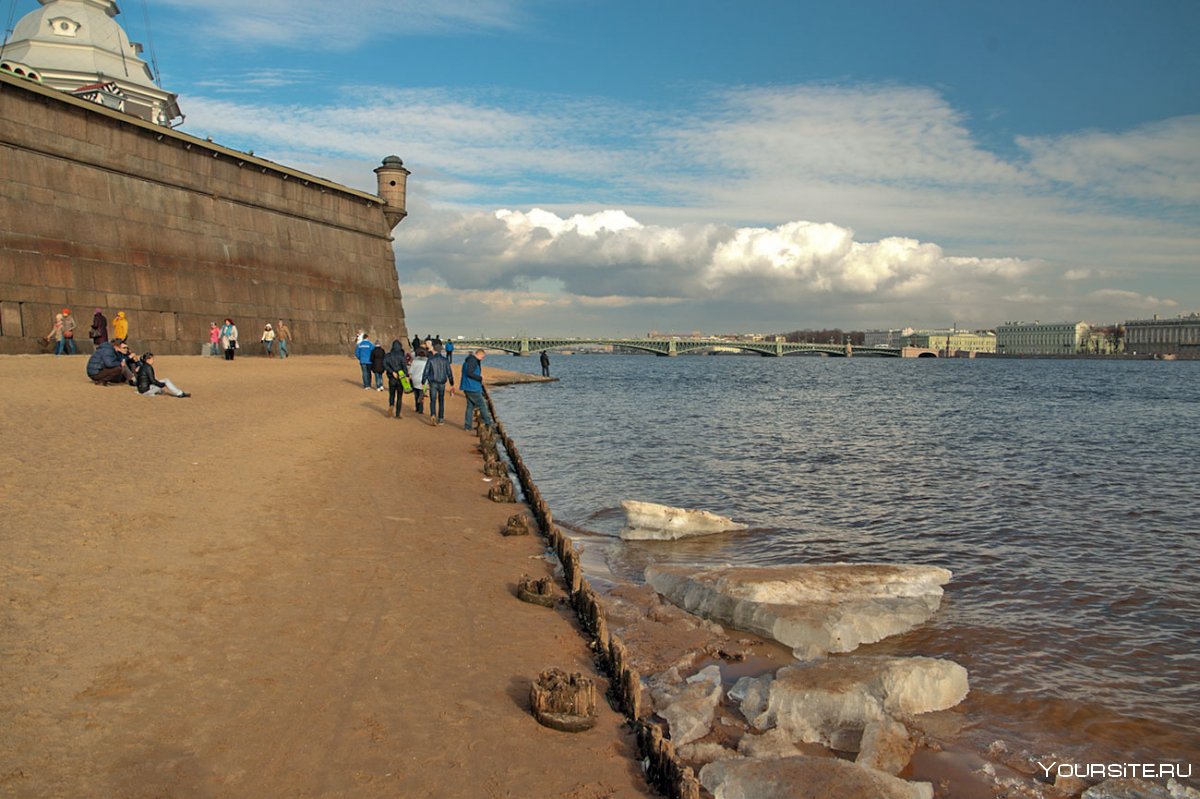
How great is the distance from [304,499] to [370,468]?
3.03 m

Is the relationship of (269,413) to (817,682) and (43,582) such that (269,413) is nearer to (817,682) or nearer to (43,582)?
(43,582)

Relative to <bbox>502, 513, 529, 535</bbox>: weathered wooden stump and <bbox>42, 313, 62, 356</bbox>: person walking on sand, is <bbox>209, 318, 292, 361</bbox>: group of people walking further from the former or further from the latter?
<bbox>502, 513, 529, 535</bbox>: weathered wooden stump

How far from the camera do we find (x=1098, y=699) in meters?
7.04

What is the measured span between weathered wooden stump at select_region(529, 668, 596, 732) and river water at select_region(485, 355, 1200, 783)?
121 inches

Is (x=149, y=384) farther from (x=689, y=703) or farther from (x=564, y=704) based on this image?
(x=564, y=704)

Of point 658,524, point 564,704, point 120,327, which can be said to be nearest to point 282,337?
point 120,327

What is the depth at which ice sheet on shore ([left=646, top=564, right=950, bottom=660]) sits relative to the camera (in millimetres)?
8125

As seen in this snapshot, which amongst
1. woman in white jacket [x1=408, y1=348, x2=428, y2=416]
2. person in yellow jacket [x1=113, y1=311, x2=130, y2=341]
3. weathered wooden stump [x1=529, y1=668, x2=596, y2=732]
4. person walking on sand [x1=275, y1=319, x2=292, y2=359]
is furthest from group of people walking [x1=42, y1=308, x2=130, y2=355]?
weathered wooden stump [x1=529, y1=668, x2=596, y2=732]

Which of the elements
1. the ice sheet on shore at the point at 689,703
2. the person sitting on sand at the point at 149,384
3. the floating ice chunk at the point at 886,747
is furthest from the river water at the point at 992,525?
the person sitting on sand at the point at 149,384

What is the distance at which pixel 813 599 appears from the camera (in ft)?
29.2

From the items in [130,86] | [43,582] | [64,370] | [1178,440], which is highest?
[130,86]

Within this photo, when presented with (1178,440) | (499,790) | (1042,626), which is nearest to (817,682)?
(499,790)

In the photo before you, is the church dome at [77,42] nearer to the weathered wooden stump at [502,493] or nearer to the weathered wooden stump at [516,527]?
the weathered wooden stump at [502,493]

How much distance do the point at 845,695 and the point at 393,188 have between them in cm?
4110
